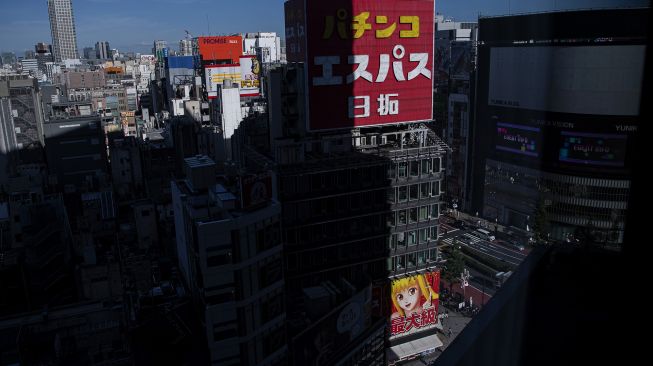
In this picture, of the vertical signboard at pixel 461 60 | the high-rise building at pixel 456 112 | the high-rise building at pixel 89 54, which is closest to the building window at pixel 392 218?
the high-rise building at pixel 456 112

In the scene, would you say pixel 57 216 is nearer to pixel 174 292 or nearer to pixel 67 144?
pixel 67 144

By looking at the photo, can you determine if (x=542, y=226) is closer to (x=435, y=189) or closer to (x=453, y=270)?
(x=435, y=189)

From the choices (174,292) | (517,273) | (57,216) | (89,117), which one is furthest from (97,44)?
(517,273)

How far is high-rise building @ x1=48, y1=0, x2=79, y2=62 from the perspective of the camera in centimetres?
13688

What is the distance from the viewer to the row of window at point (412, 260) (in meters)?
16.7

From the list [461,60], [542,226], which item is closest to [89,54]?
[461,60]

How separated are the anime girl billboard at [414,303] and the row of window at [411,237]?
1.18 m

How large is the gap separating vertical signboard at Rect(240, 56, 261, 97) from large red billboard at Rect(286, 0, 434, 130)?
34.8 m

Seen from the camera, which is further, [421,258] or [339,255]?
[421,258]

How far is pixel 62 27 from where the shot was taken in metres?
139

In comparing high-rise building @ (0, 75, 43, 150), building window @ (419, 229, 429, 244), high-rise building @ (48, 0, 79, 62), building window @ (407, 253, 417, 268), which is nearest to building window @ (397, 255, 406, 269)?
building window @ (407, 253, 417, 268)

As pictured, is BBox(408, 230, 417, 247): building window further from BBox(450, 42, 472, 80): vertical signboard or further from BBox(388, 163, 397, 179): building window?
BBox(450, 42, 472, 80): vertical signboard

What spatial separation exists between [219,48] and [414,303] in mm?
44151

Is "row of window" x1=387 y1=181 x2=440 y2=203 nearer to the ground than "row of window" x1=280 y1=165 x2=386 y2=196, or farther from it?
nearer to the ground
